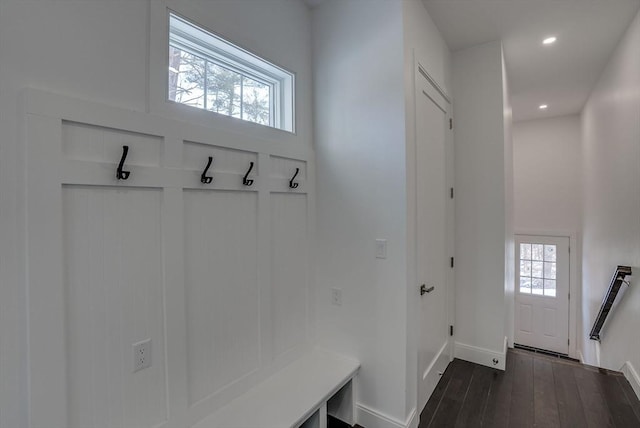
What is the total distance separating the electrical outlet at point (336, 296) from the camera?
2.14 metres

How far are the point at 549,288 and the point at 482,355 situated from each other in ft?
11.7

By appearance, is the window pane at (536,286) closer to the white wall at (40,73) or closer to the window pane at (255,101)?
the window pane at (255,101)

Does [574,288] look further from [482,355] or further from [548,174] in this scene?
[482,355]

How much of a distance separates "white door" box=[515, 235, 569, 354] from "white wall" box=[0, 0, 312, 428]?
20.2 ft

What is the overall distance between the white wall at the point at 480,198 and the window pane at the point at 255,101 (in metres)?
1.89

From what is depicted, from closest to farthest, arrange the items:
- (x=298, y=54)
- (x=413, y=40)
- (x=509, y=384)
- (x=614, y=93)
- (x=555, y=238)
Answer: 1. (x=413, y=40)
2. (x=298, y=54)
3. (x=509, y=384)
4. (x=614, y=93)
5. (x=555, y=238)

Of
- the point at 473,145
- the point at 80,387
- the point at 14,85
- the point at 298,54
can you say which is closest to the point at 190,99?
the point at 14,85

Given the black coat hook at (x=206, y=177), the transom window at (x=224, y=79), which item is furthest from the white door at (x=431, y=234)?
the black coat hook at (x=206, y=177)

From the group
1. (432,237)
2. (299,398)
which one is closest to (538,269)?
(432,237)

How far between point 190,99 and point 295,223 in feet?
3.22

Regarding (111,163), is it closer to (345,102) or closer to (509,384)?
(345,102)

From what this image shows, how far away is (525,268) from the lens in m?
5.52

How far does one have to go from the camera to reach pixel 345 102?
2092 millimetres

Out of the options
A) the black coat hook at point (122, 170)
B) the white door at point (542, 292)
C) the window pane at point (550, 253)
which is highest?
the black coat hook at point (122, 170)
